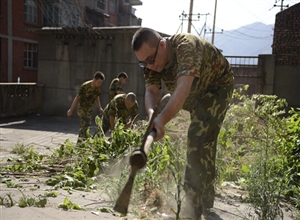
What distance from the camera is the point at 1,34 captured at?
2120cm

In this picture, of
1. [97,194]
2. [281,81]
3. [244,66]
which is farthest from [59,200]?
[244,66]

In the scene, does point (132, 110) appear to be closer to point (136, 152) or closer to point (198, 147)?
point (198, 147)

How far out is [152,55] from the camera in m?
2.55

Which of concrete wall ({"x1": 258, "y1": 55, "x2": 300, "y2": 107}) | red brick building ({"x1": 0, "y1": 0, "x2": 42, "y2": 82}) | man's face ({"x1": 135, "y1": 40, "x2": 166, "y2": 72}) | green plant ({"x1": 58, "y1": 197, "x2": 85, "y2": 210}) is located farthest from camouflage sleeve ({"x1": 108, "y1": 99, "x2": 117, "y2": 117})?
red brick building ({"x1": 0, "y1": 0, "x2": 42, "y2": 82})

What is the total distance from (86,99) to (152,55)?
460cm

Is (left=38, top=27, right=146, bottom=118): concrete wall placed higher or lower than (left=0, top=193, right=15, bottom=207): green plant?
higher

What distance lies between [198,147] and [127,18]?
122 ft

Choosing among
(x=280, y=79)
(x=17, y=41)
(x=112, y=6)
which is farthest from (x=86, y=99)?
(x=112, y=6)

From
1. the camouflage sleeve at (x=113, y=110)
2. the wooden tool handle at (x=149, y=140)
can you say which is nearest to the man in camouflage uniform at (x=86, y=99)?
the camouflage sleeve at (x=113, y=110)

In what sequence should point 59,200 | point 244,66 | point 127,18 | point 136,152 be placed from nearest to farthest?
1. point 136,152
2. point 59,200
3. point 244,66
4. point 127,18

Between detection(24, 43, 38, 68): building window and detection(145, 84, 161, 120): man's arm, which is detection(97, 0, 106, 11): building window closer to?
detection(24, 43, 38, 68): building window

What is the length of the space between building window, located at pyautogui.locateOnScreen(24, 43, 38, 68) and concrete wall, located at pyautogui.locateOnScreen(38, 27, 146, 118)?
10.0m

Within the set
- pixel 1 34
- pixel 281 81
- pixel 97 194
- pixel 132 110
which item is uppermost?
pixel 1 34

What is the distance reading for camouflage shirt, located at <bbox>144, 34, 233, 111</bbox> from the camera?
7.86ft
